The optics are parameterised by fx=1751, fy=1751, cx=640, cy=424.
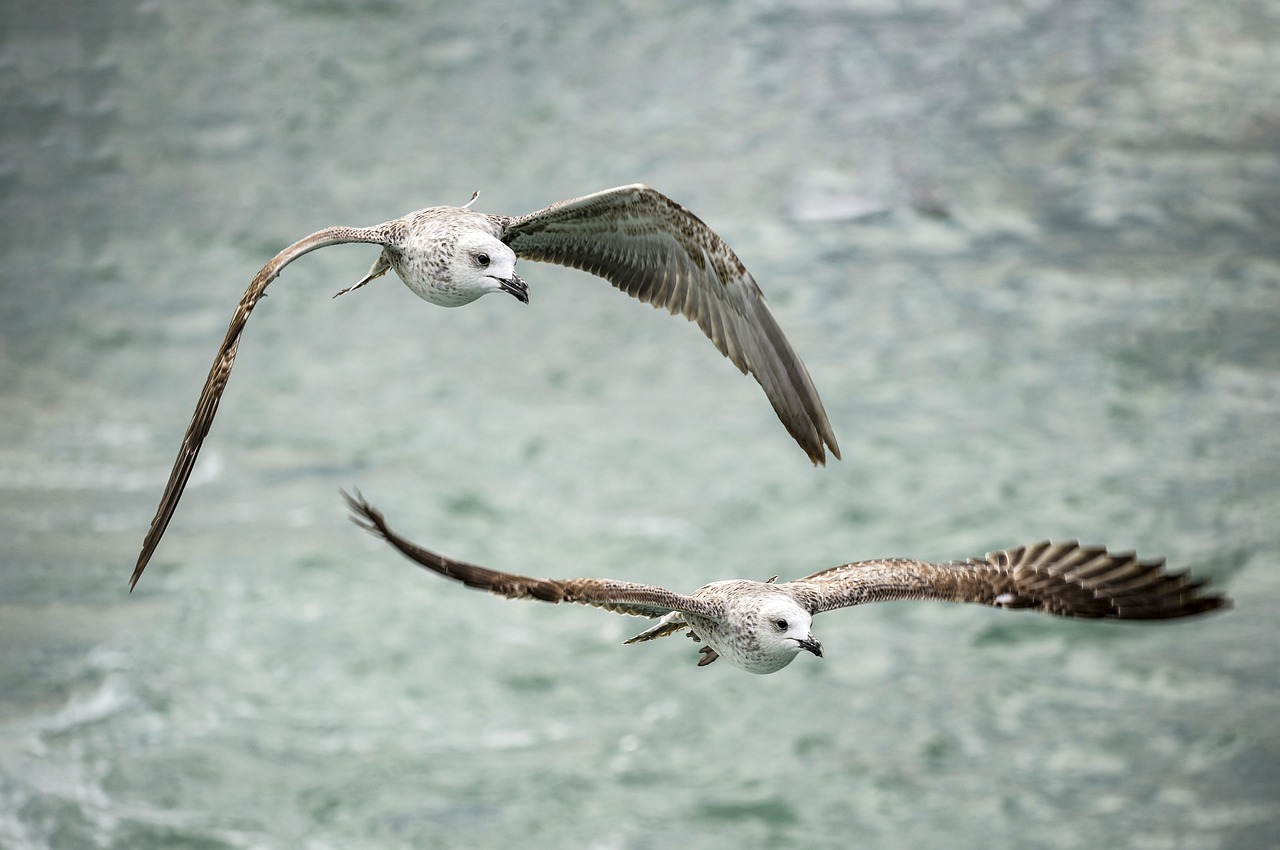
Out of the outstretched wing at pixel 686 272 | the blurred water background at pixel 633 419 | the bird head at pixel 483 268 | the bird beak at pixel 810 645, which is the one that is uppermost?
the bird head at pixel 483 268

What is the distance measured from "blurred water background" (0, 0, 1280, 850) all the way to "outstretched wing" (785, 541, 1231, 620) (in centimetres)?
2243

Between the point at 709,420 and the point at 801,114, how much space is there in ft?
31.3

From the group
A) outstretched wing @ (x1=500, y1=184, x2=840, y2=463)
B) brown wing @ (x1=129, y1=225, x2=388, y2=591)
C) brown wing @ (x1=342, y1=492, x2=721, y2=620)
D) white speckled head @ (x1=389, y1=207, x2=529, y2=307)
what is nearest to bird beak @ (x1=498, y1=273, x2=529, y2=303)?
white speckled head @ (x1=389, y1=207, x2=529, y2=307)

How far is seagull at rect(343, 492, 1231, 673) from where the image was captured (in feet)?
27.6

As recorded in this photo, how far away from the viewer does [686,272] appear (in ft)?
38.5

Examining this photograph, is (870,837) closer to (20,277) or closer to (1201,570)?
(1201,570)

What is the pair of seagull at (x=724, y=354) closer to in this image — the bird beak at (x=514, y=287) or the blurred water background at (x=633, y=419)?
the bird beak at (x=514, y=287)

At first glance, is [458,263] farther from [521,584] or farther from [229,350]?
[521,584]

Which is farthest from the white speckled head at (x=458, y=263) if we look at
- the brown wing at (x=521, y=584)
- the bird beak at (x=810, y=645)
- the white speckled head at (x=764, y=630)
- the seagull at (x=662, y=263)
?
the bird beak at (x=810, y=645)

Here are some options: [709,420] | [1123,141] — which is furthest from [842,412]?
[1123,141]

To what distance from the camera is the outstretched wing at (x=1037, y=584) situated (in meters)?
10.4

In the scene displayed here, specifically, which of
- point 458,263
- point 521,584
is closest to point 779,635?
A: point 521,584

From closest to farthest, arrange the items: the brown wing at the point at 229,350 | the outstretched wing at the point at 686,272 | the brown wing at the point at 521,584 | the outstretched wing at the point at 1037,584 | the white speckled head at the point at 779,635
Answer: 1. the brown wing at the point at 521,584
2. the brown wing at the point at 229,350
3. the white speckled head at the point at 779,635
4. the outstretched wing at the point at 1037,584
5. the outstretched wing at the point at 686,272

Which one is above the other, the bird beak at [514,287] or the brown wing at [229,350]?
the bird beak at [514,287]
